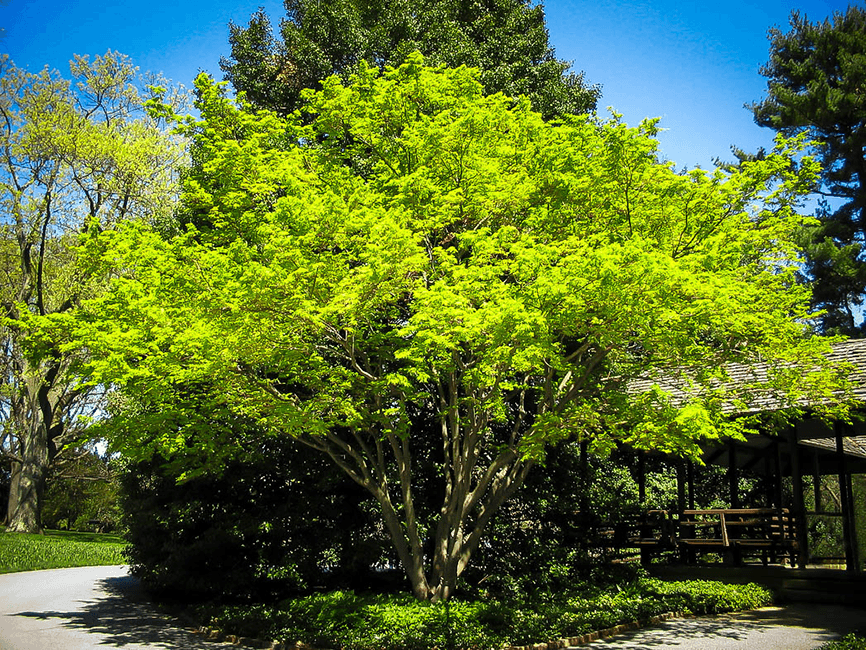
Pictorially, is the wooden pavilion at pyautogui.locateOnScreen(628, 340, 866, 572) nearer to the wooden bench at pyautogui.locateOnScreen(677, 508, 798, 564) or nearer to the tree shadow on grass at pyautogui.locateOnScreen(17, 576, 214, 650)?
the wooden bench at pyautogui.locateOnScreen(677, 508, 798, 564)

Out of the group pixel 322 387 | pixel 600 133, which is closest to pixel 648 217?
pixel 600 133

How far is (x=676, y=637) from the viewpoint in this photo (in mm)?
9320

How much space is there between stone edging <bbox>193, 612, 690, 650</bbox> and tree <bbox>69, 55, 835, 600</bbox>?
197 cm

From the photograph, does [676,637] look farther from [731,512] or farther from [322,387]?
[322,387]

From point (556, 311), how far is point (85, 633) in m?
8.19

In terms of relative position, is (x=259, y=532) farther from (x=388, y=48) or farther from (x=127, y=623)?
(x=388, y=48)

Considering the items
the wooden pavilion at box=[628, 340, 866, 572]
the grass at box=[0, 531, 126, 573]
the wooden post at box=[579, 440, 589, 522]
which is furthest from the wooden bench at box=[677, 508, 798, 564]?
the grass at box=[0, 531, 126, 573]

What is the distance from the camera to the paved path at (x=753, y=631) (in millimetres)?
8680

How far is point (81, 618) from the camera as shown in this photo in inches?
418

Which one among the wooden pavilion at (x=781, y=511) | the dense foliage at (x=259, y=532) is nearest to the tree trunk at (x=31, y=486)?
the dense foliage at (x=259, y=532)

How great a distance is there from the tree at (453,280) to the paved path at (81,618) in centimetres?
270

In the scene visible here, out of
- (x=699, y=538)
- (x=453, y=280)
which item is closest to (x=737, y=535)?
(x=699, y=538)

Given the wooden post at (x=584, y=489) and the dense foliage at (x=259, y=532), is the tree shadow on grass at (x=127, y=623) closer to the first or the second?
the dense foliage at (x=259, y=532)

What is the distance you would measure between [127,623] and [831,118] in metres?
31.9
